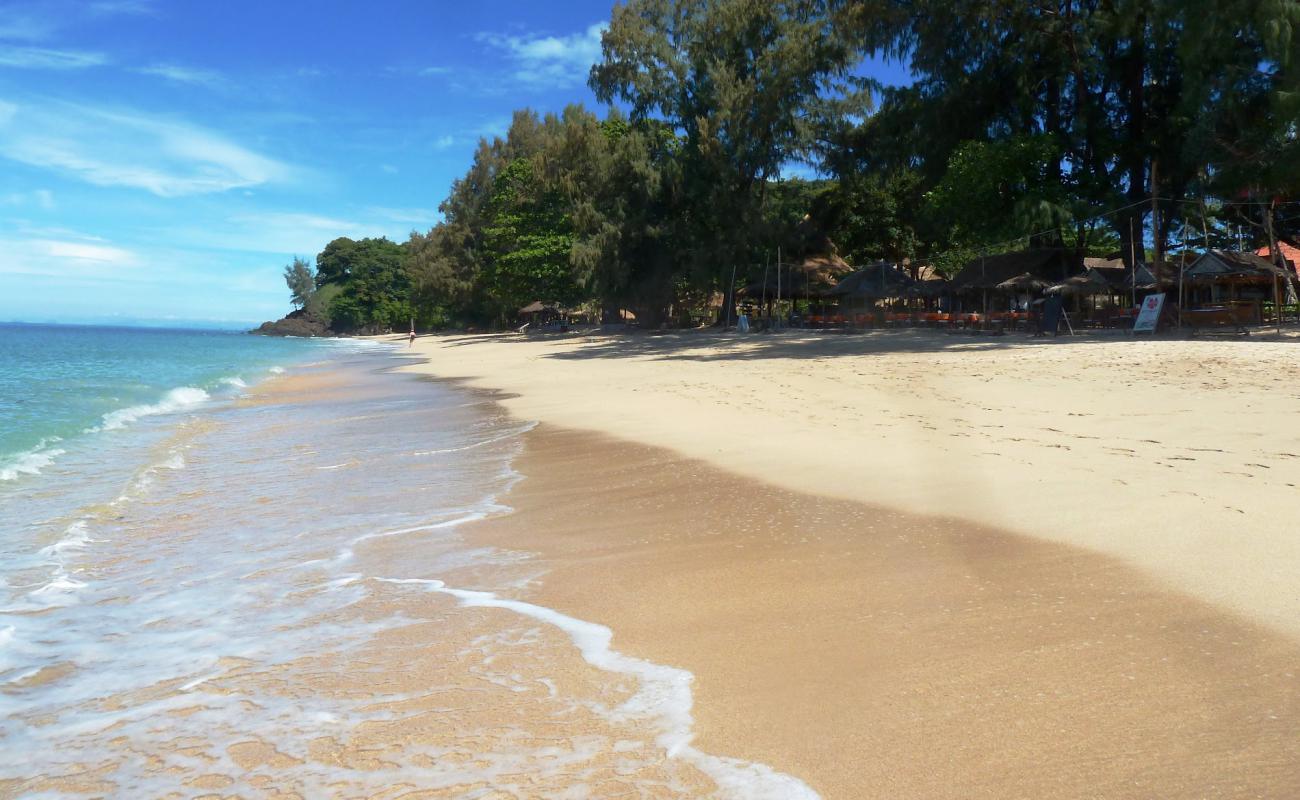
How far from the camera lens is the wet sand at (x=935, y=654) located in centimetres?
267

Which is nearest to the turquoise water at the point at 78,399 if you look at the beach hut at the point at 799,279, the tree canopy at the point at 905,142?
the tree canopy at the point at 905,142

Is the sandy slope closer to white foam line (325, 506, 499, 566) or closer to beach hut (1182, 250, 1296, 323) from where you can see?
white foam line (325, 506, 499, 566)

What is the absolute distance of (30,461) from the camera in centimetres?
1012

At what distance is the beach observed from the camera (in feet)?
9.15

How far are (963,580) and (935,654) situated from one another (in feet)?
3.43

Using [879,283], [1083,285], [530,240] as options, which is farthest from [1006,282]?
[530,240]

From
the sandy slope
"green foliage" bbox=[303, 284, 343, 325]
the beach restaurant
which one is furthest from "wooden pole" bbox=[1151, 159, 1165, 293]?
"green foliage" bbox=[303, 284, 343, 325]

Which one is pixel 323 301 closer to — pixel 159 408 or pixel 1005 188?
pixel 159 408

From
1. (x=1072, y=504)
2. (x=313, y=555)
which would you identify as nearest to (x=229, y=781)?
(x=313, y=555)

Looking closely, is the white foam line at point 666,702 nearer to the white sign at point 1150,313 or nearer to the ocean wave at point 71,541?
the ocean wave at point 71,541

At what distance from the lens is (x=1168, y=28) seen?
22.5 meters

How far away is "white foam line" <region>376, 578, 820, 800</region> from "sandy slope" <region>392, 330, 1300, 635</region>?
8.17ft

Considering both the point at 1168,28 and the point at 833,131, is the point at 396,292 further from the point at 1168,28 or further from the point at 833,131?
the point at 1168,28

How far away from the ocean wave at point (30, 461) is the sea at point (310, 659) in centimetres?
63
